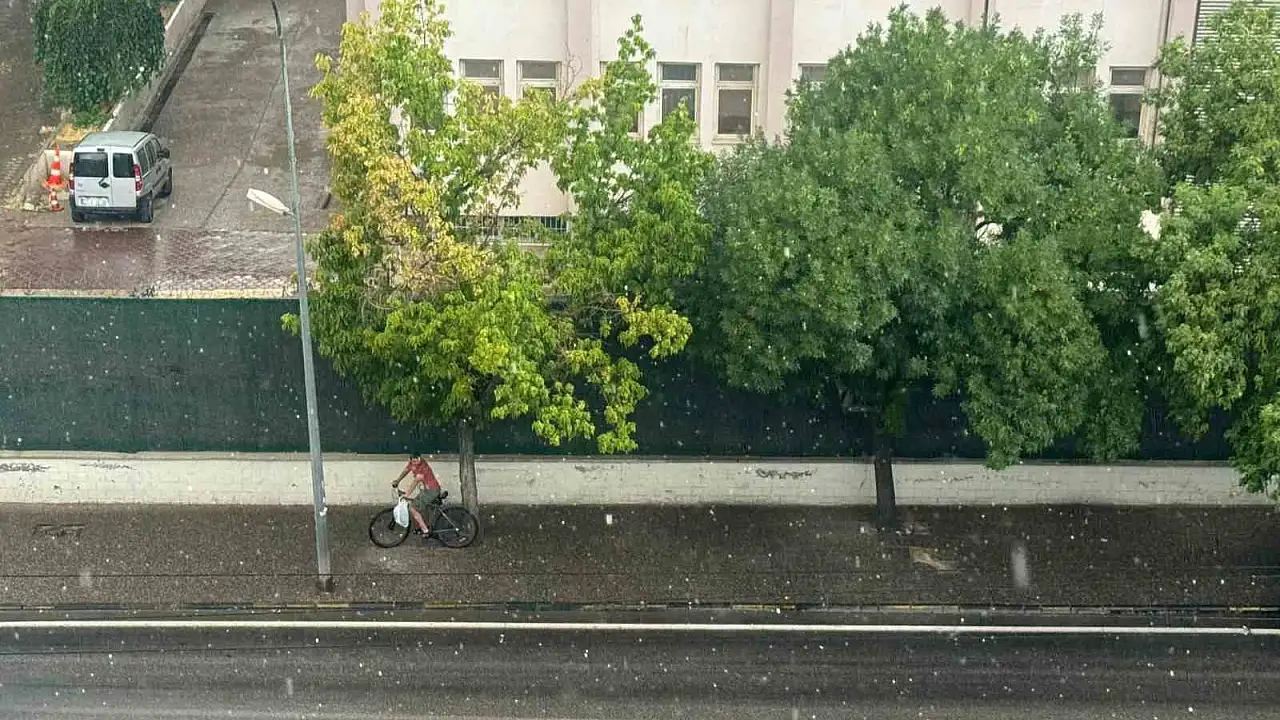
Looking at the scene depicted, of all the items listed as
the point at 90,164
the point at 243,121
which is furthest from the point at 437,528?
the point at 243,121

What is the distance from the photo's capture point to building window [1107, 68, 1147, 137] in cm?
2700

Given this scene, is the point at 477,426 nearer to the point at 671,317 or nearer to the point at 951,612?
the point at 671,317

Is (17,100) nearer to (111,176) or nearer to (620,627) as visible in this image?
(111,176)

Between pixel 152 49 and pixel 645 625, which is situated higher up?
pixel 152 49

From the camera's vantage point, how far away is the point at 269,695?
16188mm

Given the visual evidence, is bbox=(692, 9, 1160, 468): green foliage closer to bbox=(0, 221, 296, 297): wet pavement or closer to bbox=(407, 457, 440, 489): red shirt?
bbox=(407, 457, 440, 489): red shirt

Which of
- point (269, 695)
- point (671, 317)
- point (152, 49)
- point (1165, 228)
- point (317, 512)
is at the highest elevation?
point (152, 49)

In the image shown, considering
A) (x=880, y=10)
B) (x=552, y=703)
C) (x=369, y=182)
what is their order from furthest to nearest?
(x=880, y=10) → (x=369, y=182) → (x=552, y=703)

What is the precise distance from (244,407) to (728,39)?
1180cm

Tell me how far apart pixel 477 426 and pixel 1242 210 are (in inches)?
399

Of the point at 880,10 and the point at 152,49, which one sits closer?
the point at 880,10

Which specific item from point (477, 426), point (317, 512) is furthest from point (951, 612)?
point (317, 512)

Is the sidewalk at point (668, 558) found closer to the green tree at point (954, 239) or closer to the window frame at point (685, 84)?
the green tree at point (954, 239)

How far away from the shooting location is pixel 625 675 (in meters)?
16.8
